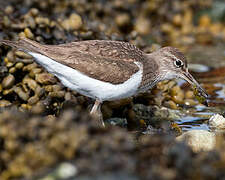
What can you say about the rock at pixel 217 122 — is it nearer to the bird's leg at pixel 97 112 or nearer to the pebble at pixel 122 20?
the bird's leg at pixel 97 112

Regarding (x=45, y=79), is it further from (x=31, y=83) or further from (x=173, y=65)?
(x=173, y=65)

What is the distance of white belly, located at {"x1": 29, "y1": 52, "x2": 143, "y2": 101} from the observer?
16.5ft

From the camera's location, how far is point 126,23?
9.39 meters

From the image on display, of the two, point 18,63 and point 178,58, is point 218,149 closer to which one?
point 178,58

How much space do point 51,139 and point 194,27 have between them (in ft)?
26.8

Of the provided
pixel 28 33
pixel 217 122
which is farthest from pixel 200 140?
pixel 28 33

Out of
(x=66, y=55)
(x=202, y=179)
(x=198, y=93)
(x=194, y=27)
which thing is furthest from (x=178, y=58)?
(x=194, y=27)

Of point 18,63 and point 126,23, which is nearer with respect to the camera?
point 18,63

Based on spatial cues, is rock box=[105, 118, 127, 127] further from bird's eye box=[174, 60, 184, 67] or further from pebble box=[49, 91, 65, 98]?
bird's eye box=[174, 60, 184, 67]

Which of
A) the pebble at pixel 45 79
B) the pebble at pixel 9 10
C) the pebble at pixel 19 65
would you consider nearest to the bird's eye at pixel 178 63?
the pebble at pixel 45 79

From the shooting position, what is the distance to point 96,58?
518 cm

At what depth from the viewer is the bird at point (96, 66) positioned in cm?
505

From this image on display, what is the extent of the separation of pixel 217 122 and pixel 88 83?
6.47ft

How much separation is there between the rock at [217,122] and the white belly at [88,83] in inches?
51.4
